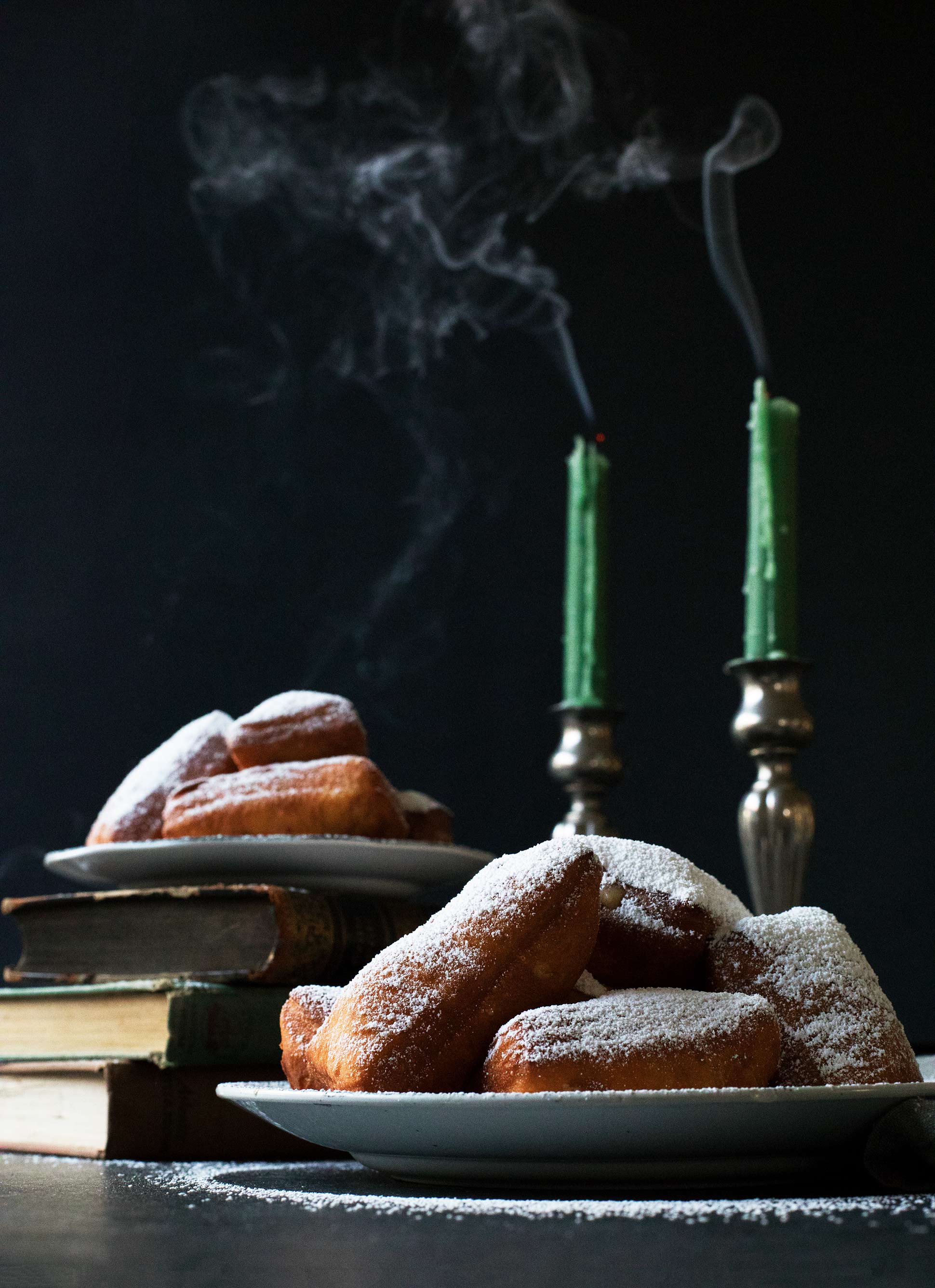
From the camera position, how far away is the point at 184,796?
88cm

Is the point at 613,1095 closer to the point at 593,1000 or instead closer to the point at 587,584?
the point at 593,1000

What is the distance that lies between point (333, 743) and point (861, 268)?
1.15 m

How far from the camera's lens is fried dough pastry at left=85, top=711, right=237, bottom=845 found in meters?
0.91

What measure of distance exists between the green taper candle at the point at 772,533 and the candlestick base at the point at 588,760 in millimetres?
167

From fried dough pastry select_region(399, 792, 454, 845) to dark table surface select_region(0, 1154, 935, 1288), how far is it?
0.42 meters

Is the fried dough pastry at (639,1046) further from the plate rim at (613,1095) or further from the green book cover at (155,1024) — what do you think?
the green book cover at (155,1024)

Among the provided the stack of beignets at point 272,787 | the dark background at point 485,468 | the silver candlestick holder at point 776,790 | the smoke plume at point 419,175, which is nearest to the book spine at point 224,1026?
the stack of beignets at point 272,787

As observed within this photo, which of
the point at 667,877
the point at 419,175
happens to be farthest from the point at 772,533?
the point at 419,175

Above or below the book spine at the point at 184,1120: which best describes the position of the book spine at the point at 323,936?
above

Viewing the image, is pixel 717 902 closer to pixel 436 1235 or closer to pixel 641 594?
pixel 436 1235

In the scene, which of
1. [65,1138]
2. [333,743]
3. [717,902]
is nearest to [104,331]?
[333,743]

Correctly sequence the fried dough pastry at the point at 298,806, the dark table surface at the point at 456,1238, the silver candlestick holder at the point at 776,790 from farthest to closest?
the silver candlestick holder at the point at 776,790 → the fried dough pastry at the point at 298,806 → the dark table surface at the point at 456,1238

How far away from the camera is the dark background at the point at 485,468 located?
1.67 m

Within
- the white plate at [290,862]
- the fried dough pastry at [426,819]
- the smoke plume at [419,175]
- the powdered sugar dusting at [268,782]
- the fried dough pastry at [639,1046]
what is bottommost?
the fried dough pastry at [639,1046]
